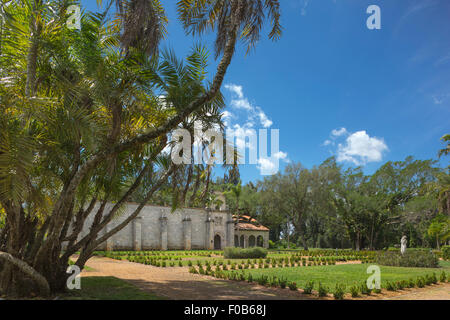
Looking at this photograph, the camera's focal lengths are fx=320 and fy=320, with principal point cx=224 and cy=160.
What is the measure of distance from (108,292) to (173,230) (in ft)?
100

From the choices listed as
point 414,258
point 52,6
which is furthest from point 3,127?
point 414,258

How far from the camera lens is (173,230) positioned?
38.9 m

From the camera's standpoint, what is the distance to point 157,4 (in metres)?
9.15

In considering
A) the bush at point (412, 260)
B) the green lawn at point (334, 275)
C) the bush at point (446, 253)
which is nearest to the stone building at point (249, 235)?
the bush at point (446, 253)

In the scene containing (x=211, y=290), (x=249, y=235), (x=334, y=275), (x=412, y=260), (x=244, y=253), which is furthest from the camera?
(x=249, y=235)

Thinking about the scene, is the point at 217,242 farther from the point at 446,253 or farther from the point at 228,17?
the point at 228,17

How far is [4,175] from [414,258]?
19570mm

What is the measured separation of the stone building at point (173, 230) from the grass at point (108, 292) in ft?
70.4

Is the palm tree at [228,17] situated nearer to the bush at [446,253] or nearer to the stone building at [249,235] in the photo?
the bush at [446,253]

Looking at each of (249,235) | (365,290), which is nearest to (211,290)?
(365,290)

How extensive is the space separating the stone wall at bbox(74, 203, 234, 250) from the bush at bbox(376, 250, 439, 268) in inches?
787

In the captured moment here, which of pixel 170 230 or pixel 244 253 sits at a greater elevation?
pixel 170 230

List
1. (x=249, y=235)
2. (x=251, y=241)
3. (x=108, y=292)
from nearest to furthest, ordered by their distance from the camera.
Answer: (x=108, y=292)
(x=249, y=235)
(x=251, y=241)
